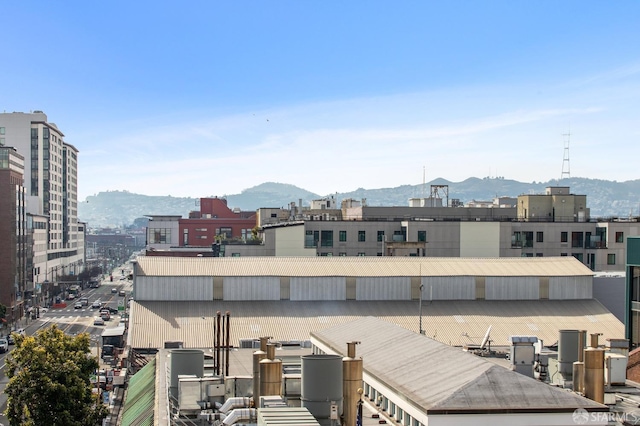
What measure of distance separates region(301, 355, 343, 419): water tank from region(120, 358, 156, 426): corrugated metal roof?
668 centimetres

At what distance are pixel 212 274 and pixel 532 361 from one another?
38.9 meters

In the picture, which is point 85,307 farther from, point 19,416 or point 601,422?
point 601,422

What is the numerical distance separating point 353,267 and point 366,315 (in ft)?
28.5

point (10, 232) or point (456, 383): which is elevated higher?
point (10, 232)

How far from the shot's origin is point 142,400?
4184 centimetres

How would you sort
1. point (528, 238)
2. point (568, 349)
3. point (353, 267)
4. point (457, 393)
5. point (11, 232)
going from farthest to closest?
point (11, 232) → point (528, 238) → point (353, 267) → point (568, 349) → point (457, 393)

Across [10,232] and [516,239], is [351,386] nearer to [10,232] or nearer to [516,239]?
[516,239]

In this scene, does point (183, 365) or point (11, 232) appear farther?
point (11, 232)

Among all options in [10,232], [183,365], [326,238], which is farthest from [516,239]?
[10,232]

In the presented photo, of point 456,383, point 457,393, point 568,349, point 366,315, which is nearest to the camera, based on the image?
point 457,393

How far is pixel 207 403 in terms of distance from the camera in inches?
1351

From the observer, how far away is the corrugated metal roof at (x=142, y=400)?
36406mm

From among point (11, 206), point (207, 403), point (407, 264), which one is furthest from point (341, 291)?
point (11, 206)

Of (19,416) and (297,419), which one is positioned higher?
(297,419)
